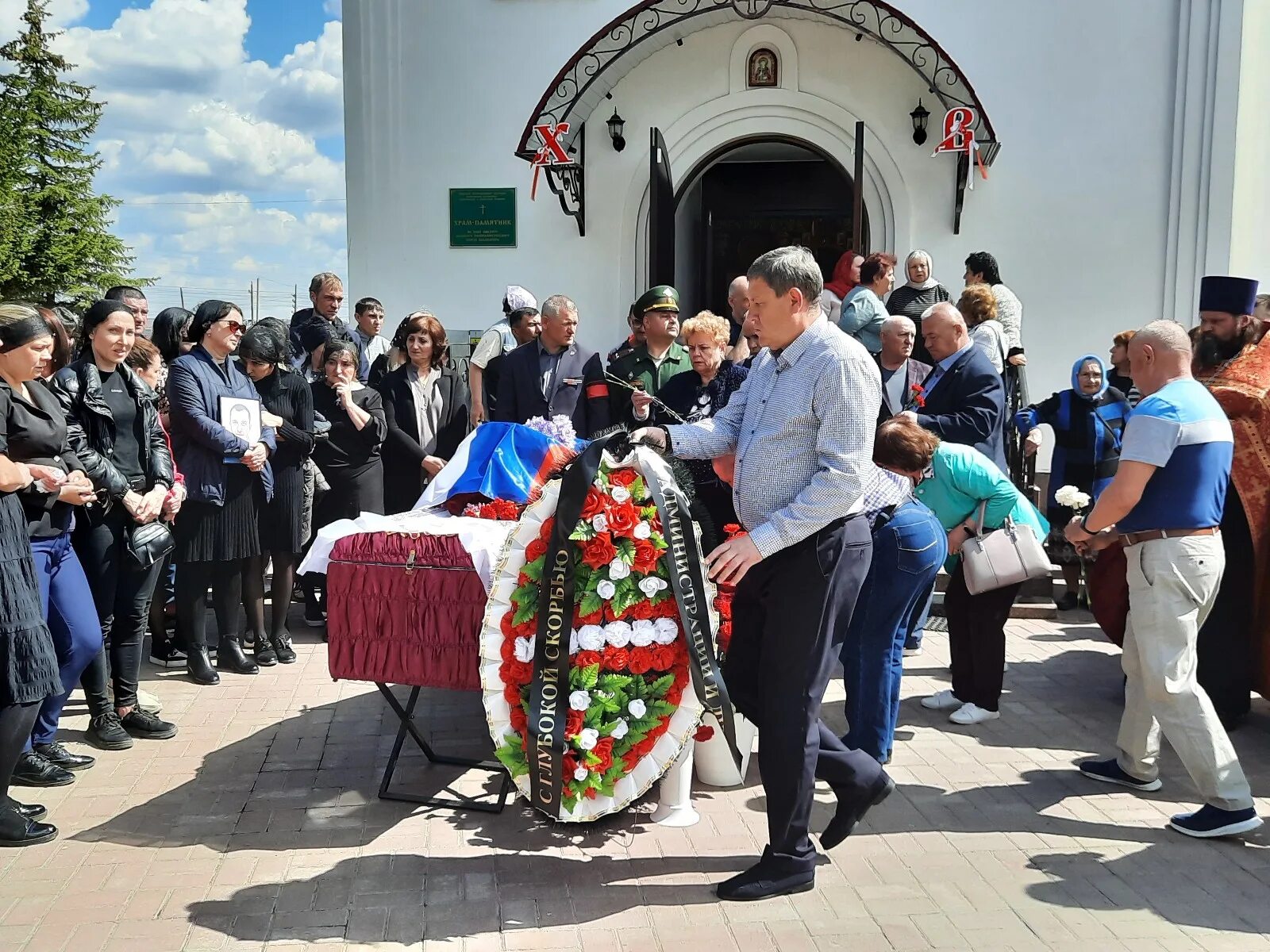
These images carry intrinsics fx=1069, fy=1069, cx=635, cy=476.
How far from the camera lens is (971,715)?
17.2ft

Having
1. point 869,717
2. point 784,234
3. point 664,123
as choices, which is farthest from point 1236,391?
point 784,234

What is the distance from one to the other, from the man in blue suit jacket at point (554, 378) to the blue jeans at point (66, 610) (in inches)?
116

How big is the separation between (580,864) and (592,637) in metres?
0.87

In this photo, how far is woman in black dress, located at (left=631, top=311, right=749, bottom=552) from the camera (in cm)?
537

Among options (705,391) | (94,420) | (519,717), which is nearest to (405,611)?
(519,717)

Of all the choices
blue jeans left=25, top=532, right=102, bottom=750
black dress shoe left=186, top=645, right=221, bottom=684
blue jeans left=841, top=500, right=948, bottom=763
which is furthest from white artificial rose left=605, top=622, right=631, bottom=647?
black dress shoe left=186, top=645, right=221, bottom=684

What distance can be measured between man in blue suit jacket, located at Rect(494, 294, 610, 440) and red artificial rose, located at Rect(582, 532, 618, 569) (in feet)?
10.2

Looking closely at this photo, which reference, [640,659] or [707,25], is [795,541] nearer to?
[640,659]

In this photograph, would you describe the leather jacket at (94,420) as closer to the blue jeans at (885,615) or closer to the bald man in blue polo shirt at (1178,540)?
the blue jeans at (885,615)

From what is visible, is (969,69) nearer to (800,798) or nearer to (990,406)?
(990,406)

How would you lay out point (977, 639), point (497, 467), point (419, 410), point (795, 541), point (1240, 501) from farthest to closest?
point (419, 410)
point (977, 639)
point (1240, 501)
point (497, 467)
point (795, 541)

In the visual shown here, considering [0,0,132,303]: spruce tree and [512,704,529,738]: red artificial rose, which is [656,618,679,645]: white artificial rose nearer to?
[512,704,529,738]: red artificial rose

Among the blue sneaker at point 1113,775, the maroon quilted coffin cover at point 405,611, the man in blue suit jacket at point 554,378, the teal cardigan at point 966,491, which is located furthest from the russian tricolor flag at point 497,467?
the blue sneaker at point 1113,775

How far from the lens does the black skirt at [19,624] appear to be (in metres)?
3.75
